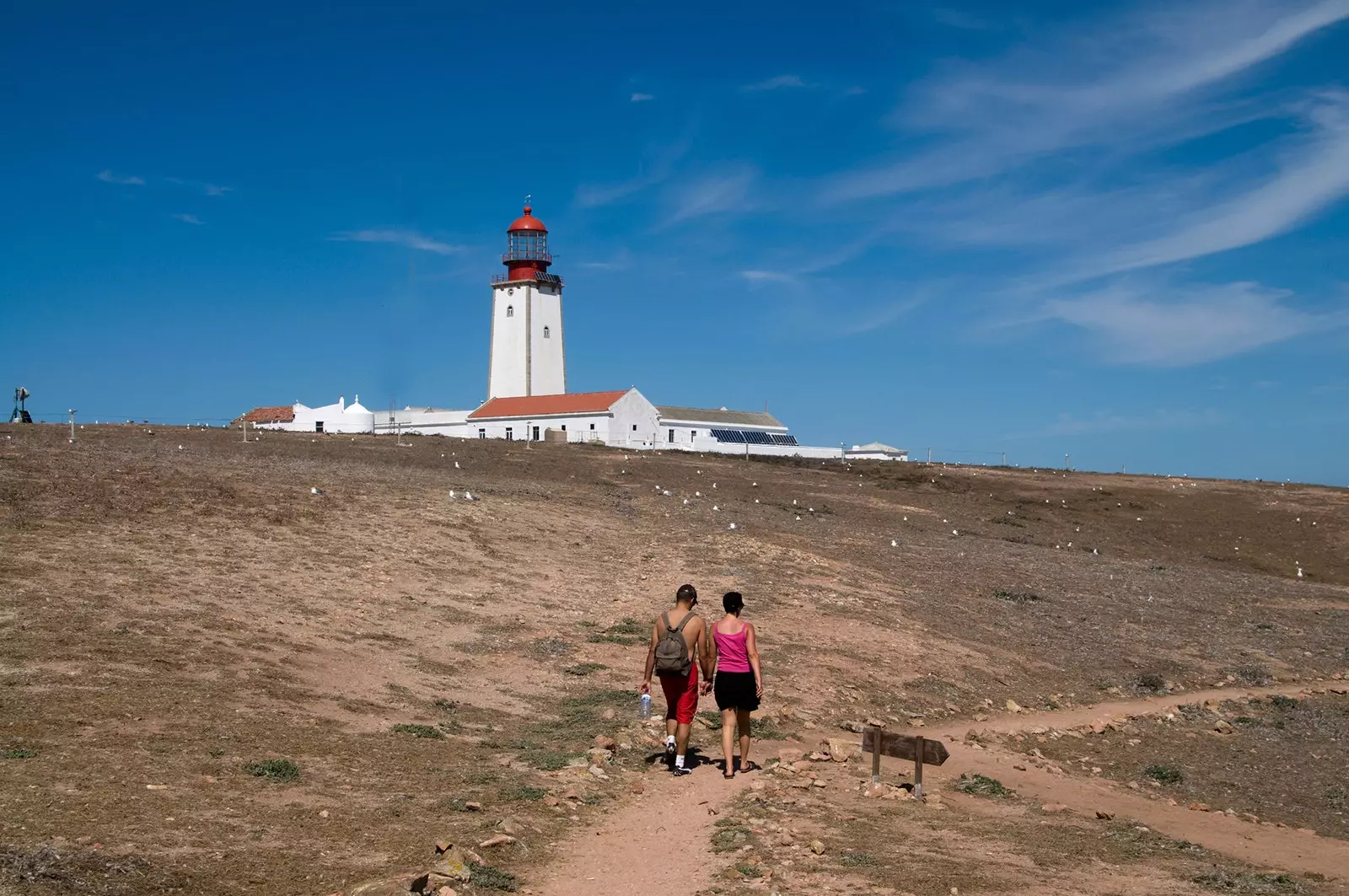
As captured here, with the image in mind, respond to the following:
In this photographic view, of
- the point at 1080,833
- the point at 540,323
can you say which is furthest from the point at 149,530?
the point at 540,323

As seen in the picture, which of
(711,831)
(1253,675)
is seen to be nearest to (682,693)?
(711,831)

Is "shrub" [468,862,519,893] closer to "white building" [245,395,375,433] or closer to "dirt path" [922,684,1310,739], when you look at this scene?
"dirt path" [922,684,1310,739]

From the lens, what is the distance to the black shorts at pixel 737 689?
502 inches

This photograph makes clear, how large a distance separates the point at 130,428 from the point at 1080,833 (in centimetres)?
5069

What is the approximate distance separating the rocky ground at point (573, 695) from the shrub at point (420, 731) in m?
0.04

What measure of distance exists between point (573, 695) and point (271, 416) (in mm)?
74594

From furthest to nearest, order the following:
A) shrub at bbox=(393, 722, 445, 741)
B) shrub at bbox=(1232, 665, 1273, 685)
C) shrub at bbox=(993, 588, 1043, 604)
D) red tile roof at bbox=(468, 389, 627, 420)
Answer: red tile roof at bbox=(468, 389, 627, 420)
shrub at bbox=(993, 588, 1043, 604)
shrub at bbox=(1232, 665, 1273, 685)
shrub at bbox=(393, 722, 445, 741)

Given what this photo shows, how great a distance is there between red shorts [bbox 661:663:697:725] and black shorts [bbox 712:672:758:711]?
33 cm

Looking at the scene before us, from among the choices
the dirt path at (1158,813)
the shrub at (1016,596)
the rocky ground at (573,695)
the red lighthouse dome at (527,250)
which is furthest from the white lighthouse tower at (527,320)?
the dirt path at (1158,813)

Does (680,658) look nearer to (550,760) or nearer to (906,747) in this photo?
(550,760)

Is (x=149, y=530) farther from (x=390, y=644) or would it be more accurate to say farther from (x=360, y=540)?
(x=390, y=644)

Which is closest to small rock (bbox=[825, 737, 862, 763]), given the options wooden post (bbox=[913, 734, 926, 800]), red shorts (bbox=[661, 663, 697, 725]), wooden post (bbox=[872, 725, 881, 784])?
wooden post (bbox=[872, 725, 881, 784])

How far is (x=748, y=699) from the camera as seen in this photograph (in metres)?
12.8

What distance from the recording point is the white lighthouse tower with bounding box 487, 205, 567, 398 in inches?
3327
